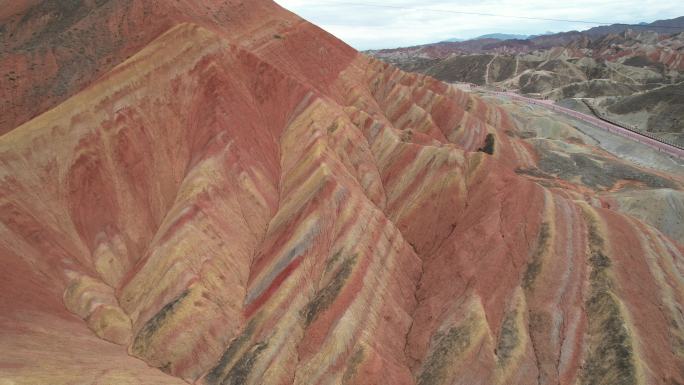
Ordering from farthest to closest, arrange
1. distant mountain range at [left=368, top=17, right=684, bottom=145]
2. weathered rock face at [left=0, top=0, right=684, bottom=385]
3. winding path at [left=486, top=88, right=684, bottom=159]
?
distant mountain range at [left=368, top=17, right=684, bottom=145] → winding path at [left=486, top=88, right=684, bottom=159] → weathered rock face at [left=0, top=0, right=684, bottom=385]

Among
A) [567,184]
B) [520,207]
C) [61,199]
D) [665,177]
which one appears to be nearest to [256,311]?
[61,199]

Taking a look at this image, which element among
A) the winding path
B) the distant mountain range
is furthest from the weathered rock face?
the distant mountain range

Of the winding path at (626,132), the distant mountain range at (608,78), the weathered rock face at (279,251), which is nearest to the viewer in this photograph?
the weathered rock face at (279,251)

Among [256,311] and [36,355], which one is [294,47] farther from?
[36,355]

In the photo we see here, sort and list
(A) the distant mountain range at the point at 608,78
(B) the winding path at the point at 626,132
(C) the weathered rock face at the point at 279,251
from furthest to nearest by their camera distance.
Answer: (A) the distant mountain range at the point at 608,78 < (B) the winding path at the point at 626,132 < (C) the weathered rock face at the point at 279,251

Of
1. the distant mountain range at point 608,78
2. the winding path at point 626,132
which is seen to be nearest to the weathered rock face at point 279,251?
the winding path at point 626,132

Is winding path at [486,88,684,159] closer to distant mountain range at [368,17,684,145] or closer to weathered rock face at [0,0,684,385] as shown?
distant mountain range at [368,17,684,145]

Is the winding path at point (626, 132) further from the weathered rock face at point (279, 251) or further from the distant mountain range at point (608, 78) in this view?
the weathered rock face at point (279, 251)

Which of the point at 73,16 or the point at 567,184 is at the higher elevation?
the point at 73,16
